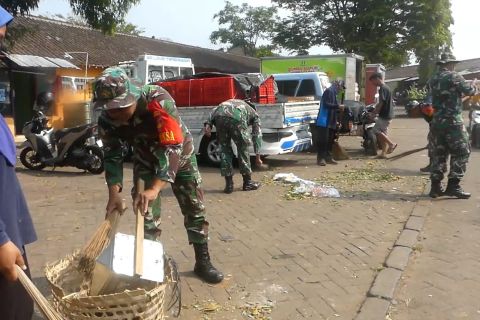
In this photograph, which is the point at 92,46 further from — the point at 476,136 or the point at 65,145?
the point at 476,136

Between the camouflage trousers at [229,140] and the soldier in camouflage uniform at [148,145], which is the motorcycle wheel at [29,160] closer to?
the camouflage trousers at [229,140]

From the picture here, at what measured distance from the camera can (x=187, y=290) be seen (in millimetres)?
4223

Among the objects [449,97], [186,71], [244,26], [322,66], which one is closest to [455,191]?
[449,97]

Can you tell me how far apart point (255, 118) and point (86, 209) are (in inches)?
112

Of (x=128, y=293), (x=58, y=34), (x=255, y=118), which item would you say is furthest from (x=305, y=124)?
(x=58, y=34)

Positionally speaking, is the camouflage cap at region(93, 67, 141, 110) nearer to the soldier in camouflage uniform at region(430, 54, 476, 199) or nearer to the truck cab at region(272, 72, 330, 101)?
the soldier in camouflage uniform at region(430, 54, 476, 199)

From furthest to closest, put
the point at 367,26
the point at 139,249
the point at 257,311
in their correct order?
1. the point at 367,26
2. the point at 257,311
3. the point at 139,249

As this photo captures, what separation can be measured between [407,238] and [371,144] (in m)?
6.58

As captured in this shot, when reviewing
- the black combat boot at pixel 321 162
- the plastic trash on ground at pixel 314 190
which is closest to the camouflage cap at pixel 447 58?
the plastic trash on ground at pixel 314 190

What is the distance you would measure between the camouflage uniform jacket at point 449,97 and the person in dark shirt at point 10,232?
5.97 metres

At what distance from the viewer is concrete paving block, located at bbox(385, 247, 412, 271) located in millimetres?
4738

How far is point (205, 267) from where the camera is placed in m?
4.39

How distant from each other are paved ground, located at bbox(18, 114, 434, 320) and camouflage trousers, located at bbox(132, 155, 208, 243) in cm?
46

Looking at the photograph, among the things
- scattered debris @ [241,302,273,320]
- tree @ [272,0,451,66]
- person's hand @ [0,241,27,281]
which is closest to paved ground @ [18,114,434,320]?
scattered debris @ [241,302,273,320]
